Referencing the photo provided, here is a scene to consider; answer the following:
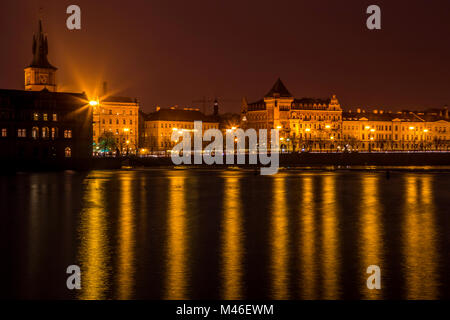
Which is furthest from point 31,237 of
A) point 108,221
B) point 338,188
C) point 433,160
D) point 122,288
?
point 433,160

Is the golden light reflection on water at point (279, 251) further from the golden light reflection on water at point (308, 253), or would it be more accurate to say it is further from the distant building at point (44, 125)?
the distant building at point (44, 125)

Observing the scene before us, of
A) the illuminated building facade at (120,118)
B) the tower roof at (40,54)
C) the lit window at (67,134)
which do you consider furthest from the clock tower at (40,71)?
the lit window at (67,134)

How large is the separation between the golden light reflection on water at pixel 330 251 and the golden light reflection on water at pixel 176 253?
3.30 metres

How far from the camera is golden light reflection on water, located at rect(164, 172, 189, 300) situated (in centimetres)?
1478

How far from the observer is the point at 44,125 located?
323ft

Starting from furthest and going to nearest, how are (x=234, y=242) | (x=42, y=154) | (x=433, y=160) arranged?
(x=433, y=160)
(x=42, y=154)
(x=234, y=242)

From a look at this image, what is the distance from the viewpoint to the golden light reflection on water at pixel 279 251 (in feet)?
48.6

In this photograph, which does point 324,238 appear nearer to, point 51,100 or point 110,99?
point 51,100

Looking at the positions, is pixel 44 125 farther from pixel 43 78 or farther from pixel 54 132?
pixel 43 78

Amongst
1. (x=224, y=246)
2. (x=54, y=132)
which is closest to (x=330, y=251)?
(x=224, y=246)

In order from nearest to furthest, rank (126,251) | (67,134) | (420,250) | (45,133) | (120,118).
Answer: (126,251) < (420,250) < (45,133) < (67,134) < (120,118)

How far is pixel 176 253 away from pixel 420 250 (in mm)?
7503

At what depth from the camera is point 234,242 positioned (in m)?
21.4
